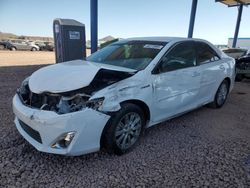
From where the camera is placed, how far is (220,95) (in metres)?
4.93

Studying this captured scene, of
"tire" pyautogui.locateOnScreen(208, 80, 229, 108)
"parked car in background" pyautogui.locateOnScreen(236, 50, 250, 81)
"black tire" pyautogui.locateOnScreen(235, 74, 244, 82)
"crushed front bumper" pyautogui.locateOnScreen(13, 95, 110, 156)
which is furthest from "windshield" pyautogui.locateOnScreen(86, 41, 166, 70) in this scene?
"black tire" pyautogui.locateOnScreen(235, 74, 244, 82)

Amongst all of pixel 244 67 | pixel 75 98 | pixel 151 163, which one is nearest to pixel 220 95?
pixel 151 163

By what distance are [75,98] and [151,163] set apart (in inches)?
47.1

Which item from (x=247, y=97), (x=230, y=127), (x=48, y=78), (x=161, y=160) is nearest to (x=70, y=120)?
(x=48, y=78)

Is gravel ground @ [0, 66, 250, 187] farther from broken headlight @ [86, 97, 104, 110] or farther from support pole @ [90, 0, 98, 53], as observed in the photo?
support pole @ [90, 0, 98, 53]

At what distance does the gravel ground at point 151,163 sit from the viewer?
7.97 feet

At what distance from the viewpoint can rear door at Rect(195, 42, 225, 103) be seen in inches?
162

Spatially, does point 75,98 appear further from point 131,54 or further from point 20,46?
point 20,46

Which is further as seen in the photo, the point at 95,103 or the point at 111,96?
the point at 111,96

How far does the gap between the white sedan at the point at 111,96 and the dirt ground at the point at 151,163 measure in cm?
25

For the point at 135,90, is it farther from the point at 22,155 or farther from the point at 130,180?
the point at 22,155

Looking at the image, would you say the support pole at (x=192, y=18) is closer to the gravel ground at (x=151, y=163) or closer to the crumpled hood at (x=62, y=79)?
the gravel ground at (x=151, y=163)

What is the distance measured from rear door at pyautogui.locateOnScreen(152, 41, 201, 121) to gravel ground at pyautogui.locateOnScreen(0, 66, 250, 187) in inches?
16.9

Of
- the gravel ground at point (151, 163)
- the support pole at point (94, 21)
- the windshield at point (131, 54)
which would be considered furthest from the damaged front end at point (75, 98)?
the support pole at point (94, 21)
